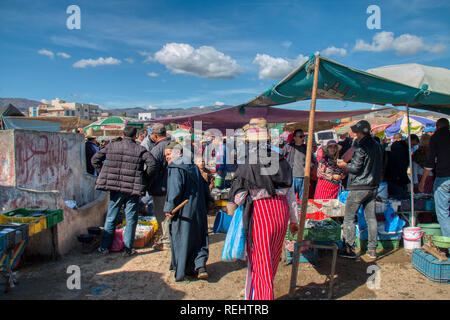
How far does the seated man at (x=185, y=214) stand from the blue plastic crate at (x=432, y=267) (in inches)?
108

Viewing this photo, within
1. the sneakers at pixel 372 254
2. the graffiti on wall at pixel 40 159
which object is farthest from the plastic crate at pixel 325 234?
the graffiti on wall at pixel 40 159

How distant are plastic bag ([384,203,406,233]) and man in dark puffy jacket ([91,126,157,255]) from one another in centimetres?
373

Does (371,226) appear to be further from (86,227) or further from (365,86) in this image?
(86,227)

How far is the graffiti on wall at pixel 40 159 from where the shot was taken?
4.02 m

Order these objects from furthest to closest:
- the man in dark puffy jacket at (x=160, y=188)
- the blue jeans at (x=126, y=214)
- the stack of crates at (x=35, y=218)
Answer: the man in dark puffy jacket at (x=160, y=188) → the blue jeans at (x=126, y=214) → the stack of crates at (x=35, y=218)

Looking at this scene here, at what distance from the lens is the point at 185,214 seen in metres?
3.67

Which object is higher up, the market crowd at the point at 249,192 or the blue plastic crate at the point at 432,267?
the market crowd at the point at 249,192

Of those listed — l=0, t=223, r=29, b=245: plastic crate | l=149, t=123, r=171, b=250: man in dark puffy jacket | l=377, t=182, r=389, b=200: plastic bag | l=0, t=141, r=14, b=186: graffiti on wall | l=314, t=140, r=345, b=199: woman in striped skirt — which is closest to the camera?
l=0, t=223, r=29, b=245: plastic crate

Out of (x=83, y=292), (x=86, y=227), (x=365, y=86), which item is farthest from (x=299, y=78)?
(x=86, y=227)

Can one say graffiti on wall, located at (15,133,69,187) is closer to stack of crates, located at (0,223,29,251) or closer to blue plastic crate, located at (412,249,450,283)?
stack of crates, located at (0,223,29,251)

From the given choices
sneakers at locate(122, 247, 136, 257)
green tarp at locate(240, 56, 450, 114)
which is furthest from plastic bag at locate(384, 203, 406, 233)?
sneakers at locate(122, 247, 136, 257)

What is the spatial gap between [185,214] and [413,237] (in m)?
3.41

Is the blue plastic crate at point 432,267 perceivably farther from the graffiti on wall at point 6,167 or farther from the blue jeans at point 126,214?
the graffiti on wall at point 6,167

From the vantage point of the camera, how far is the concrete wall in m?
3.94
